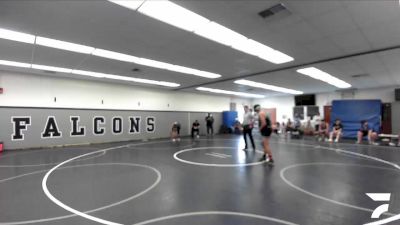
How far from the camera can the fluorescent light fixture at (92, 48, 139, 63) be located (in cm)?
573

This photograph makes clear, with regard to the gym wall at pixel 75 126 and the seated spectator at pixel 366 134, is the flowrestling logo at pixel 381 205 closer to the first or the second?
the seated spectator at pixel 366 134

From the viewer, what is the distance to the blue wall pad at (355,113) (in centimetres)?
1123

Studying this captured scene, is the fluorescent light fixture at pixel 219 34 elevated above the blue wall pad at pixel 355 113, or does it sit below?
above

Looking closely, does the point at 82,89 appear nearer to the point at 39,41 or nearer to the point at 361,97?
the point at 39,41

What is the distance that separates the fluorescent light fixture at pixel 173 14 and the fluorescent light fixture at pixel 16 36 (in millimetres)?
3034

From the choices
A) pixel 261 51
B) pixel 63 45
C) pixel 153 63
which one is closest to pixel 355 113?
pixel 261 51

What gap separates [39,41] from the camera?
488 cm

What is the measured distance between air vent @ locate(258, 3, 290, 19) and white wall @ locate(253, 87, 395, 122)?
13198 mm

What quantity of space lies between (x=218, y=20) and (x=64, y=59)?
5.16 metres

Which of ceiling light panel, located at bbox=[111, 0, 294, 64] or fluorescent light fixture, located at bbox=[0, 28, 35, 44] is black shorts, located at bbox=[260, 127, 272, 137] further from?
fluorescent light fixture, located at bbox=[0, 28, 35, 44]

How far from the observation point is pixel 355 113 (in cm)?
1176

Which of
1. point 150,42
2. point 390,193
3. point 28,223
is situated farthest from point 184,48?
point 390,193

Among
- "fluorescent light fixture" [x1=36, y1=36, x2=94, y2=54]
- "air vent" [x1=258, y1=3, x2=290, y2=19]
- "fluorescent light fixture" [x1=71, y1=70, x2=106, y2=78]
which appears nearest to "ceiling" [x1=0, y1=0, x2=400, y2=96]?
"air vent" [x1=258, y1=3, x2=290, y2=19]

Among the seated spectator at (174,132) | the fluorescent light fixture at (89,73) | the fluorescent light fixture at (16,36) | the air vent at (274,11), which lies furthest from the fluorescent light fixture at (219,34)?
the seated spectator at (174,132)
